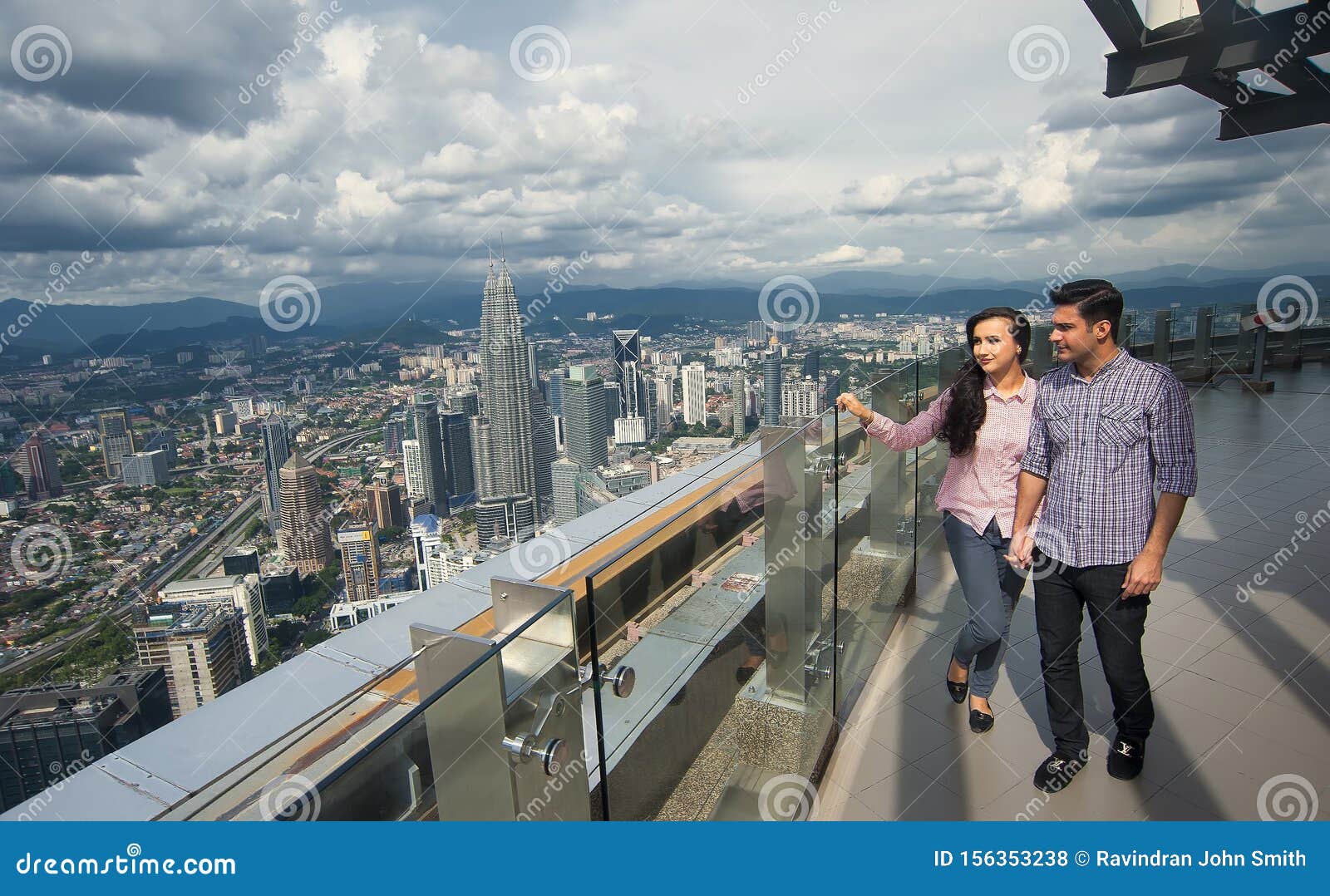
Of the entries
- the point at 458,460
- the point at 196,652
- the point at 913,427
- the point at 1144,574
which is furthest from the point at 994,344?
the point at 458,460

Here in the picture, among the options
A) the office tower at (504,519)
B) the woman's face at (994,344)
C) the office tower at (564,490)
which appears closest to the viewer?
the woman's face at (994,344)

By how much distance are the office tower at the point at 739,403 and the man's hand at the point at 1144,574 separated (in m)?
16.4

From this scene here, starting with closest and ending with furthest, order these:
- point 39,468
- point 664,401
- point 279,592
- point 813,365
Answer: point 813,365 → point 279,592 → point 39,468 → point 664,401

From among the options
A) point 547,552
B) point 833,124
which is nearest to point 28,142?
point 833,124

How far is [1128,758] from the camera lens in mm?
2064

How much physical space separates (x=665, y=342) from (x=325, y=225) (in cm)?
2927

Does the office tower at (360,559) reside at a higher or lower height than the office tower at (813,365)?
lower

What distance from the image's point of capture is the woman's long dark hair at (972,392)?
2191 millimetres

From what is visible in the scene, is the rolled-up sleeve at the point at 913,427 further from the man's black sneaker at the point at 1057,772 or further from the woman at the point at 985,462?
the man's black sneaker at the point at 1057,772

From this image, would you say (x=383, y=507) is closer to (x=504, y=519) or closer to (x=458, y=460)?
(x=504, y=519)

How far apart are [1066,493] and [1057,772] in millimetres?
878

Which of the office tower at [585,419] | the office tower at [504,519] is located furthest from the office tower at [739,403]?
the office tower at [504,519]

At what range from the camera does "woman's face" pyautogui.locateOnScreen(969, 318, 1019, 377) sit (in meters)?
2.17

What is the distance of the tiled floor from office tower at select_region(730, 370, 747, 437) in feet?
48.5
